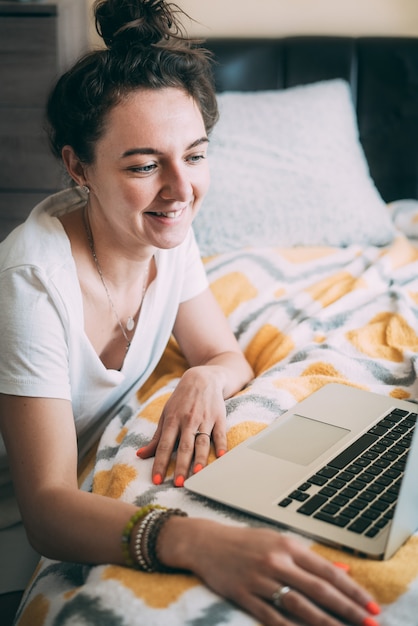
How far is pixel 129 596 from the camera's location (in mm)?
863

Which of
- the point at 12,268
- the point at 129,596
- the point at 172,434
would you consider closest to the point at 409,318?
the point at 172,434

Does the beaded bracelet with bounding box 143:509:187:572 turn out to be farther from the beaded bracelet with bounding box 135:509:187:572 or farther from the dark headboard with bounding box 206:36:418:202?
the dark headboard with bounding box 206:36:418:202

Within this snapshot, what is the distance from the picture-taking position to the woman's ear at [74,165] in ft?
4.46

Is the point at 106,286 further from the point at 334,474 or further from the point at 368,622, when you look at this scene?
the point at 368,622

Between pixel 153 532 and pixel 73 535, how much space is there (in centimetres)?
13

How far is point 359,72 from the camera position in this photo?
100 inches

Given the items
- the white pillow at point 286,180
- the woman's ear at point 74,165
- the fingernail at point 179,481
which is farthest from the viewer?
the white pillow at point 286,180

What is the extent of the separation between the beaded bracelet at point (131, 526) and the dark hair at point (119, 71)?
0.62 metres

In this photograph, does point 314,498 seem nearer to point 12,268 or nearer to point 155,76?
point 12,268

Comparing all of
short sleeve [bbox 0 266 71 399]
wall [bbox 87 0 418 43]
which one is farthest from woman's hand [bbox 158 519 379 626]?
wall [bbox 87 0 418 43]

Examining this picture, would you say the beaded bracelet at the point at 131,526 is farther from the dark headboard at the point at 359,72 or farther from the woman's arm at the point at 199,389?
the dark headboard at the point at 359,72

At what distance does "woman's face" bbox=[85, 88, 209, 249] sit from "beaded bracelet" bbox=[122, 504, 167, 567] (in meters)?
0.50

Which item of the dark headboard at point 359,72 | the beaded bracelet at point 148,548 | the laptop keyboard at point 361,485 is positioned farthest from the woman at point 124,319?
the dark headboard at point 359,72

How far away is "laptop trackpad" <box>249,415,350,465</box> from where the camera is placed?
3.56 ft
